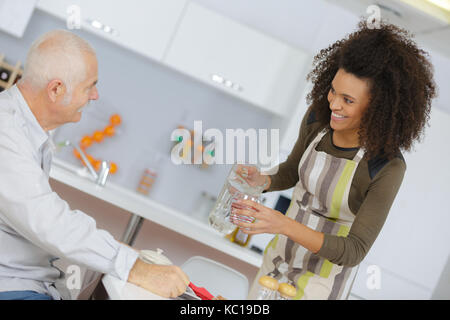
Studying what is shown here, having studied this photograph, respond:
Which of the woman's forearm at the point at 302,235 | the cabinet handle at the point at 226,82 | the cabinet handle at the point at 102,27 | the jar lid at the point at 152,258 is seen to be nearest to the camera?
the jar lid at the point at 152,258

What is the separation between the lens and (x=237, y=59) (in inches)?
114

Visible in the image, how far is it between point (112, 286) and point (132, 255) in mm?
92

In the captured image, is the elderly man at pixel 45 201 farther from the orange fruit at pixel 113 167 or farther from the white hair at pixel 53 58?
the orange fruit at pixel 113 167

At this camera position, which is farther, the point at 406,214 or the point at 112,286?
the point at 406,214

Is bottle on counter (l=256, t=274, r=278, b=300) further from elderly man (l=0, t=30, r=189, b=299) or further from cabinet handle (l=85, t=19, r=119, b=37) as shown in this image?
cabinet handle (l=85, t=19, r=119, b=37)

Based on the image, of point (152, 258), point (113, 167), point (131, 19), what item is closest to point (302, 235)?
point (152, 258)

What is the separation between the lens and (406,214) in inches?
115

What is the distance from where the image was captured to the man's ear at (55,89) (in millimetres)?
1095

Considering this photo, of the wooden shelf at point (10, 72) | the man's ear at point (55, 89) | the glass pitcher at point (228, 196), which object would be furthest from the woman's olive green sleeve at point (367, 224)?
the wooden shelf at point (10, 72)

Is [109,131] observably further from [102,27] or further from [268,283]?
[268,283]

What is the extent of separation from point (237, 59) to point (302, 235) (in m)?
1.95

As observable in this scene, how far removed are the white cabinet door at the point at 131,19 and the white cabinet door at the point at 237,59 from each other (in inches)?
2.8
